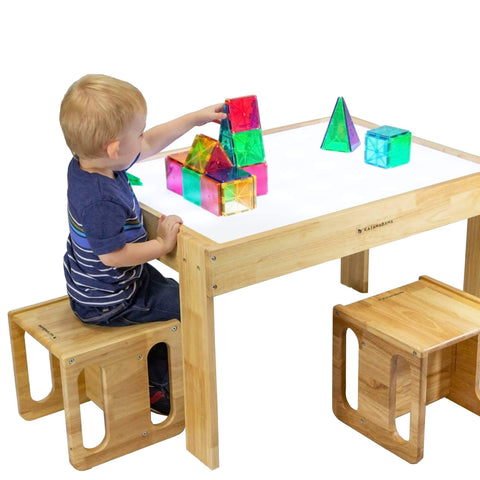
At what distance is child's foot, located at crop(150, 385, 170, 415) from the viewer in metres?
3.69

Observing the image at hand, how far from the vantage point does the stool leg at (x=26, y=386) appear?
3664 millimetres

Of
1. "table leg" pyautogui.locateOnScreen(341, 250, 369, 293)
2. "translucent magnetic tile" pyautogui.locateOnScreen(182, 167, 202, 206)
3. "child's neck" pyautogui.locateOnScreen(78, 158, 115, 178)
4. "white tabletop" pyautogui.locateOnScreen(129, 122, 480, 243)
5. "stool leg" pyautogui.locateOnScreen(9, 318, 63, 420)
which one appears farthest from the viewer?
"table leg" pyautogui.locateOnScreen(341, 250, 369, 293)

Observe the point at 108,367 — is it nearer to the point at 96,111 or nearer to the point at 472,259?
the point at 96,111

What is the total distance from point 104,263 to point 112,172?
0.27m

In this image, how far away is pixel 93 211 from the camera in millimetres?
3266

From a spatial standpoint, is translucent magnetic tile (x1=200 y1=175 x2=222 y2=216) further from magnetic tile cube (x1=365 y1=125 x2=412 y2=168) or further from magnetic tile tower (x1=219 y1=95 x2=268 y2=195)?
magnetic tile cube (x1=365 y1=125 x2=412 y2=168)

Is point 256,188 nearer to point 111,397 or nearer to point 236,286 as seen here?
point 236,286

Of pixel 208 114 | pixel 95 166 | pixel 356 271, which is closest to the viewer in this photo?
pixel 95 166

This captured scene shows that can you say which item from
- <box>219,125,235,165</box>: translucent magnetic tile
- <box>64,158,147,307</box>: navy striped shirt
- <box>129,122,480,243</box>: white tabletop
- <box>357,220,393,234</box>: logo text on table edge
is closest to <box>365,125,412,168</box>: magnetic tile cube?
<box>129,122,480,243</box>: white tabletop

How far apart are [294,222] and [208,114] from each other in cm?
58

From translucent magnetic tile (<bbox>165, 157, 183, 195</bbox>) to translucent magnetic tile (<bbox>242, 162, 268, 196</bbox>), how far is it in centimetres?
21

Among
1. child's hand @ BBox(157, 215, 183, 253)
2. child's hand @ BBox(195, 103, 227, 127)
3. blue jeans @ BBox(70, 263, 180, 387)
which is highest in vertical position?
child's hand @ BBox(195, 103, 227, 127)

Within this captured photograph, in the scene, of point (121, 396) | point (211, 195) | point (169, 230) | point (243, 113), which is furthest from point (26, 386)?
point (243, 113)

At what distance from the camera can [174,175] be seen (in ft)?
11.9
